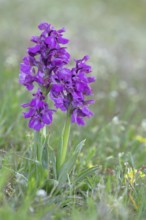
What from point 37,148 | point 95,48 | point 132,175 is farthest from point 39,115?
point 95,48

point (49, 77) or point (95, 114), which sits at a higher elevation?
point (95, 114)

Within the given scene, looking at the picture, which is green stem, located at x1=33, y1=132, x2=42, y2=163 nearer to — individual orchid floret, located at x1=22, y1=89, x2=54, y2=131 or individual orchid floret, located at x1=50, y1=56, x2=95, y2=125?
individual orchid floret, located at x1=22, y1=89, x2=54, y2=131

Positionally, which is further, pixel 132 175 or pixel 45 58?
pixel 132 175

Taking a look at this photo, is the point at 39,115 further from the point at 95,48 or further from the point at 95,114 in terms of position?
the point at 95,48

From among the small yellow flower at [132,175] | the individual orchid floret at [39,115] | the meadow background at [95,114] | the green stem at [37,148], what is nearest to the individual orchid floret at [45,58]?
the individual orchid floret at [39,115]

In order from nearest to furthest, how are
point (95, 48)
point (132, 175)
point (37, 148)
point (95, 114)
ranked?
point (37, 148)
point (132, 175)
point (95, 114)
point (95, 48)

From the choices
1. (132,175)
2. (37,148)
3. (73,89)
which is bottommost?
(132,175)

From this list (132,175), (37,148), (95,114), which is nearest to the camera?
(37,148)

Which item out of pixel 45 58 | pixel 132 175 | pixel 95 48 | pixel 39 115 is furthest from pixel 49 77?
pixel 95 48
